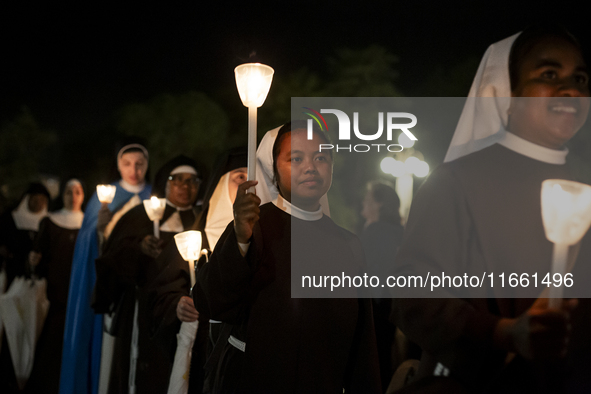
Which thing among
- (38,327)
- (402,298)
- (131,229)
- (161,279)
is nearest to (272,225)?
(402,298)

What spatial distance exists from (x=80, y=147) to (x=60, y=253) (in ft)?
8.76

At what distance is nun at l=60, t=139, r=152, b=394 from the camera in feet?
14.8

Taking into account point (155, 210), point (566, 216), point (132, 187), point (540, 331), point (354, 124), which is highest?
point (132, 187)

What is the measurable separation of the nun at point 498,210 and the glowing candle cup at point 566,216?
0.13 m

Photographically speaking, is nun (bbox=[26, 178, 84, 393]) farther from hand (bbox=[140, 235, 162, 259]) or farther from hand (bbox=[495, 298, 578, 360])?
hand (bbox=[495, 298, 578, 360])

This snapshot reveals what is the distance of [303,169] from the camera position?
209cm

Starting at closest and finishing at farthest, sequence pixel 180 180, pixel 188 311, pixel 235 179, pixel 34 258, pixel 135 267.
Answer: pixel 188 311
pixel 235 179
pixel 135 267
pixel 180 180
pixel 34 258

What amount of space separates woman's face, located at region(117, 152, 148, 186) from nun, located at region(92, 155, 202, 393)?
642mm

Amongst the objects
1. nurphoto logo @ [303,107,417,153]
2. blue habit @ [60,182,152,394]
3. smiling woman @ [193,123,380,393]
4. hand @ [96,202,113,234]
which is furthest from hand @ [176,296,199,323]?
blue habit @ [60,182,152,394]

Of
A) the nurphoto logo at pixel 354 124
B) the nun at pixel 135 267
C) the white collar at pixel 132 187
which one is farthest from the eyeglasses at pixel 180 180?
the nurphoto logo at pixel 354 124

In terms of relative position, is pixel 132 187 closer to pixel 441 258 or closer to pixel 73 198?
pixel 73 198

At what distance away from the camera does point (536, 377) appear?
1677mm

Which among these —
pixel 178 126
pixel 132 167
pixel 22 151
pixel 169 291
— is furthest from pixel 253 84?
pixel 22 151

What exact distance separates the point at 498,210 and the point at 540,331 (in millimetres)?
473
